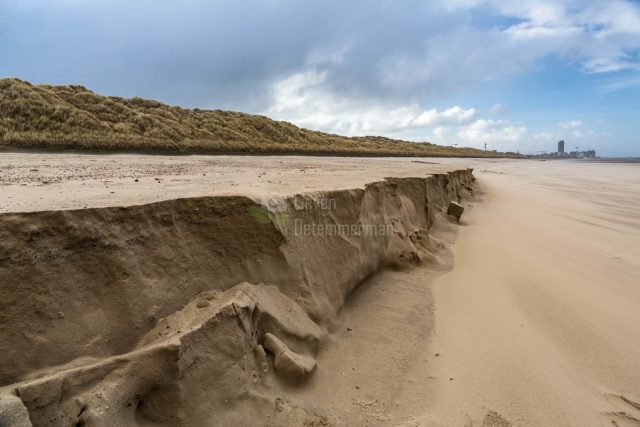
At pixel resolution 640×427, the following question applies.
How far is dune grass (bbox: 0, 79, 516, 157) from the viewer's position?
902cm

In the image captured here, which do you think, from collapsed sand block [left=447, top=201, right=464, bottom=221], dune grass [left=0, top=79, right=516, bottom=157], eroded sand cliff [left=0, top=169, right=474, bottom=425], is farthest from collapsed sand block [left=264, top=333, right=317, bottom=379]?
dune grass [left=0, top=79, right=516, bottom=157]

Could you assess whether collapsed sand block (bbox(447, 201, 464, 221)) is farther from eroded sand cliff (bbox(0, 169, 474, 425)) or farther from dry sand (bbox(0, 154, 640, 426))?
eroded sand cliff (bbox(0, 169, 474, 425))

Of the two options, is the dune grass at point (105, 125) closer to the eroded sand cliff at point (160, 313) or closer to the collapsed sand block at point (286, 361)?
the eroded sand cliff at point (160, 313)

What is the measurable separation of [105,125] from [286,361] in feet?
34.1

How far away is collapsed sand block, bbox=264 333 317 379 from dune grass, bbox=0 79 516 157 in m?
8.39

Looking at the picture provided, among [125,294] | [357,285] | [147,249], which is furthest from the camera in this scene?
[357,285]

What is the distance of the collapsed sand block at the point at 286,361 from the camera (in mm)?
2342

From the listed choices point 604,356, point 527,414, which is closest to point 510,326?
point 604,356

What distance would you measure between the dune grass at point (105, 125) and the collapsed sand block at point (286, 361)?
839 cm

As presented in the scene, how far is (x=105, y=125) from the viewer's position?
1064cm

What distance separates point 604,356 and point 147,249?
10.4ft

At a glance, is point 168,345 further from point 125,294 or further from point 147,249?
point 147,249

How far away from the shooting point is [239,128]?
16438 mm

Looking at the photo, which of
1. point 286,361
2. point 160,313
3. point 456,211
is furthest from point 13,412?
point 456,211
